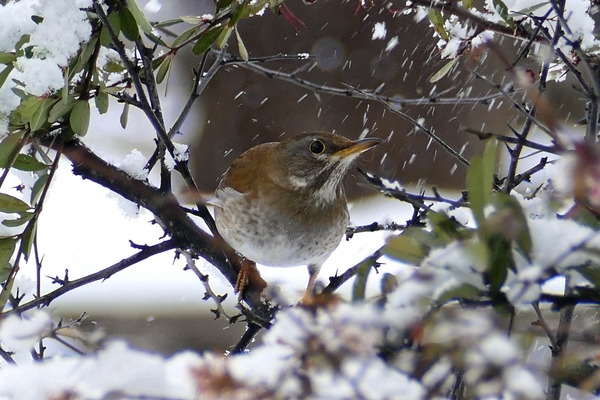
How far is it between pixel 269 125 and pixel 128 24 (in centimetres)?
304

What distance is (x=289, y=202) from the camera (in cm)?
177

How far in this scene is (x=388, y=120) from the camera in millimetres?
3906

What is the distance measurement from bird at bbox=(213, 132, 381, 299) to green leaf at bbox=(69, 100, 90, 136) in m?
0.63

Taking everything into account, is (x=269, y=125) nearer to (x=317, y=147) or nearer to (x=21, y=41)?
(x=317, y=147)

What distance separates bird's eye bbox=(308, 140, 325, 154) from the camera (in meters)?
1.85

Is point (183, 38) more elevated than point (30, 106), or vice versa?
point (183, 38)

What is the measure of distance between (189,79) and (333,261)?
1.75 meters

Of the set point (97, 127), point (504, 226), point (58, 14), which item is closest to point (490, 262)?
point (504, 226)

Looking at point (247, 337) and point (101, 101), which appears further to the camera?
point (247, 337)

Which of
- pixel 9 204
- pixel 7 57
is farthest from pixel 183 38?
pixel 9 204

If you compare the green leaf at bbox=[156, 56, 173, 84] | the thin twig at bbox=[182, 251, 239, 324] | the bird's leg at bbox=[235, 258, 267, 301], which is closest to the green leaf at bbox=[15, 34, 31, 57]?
the green leaf at bbox=[156, 56, 173, 84]

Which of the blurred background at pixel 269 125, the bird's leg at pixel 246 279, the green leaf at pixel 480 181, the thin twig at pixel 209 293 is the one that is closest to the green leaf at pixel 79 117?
the thin twig at pixel 209 293

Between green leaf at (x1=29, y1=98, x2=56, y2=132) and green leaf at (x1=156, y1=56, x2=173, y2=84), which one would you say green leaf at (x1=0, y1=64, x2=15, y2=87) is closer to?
green leaf at (x1=29, y1=98, x2=56, y2=132)

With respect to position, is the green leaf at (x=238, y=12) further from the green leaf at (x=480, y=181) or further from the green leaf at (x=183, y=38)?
the green leaf at (x=480, y=181)
